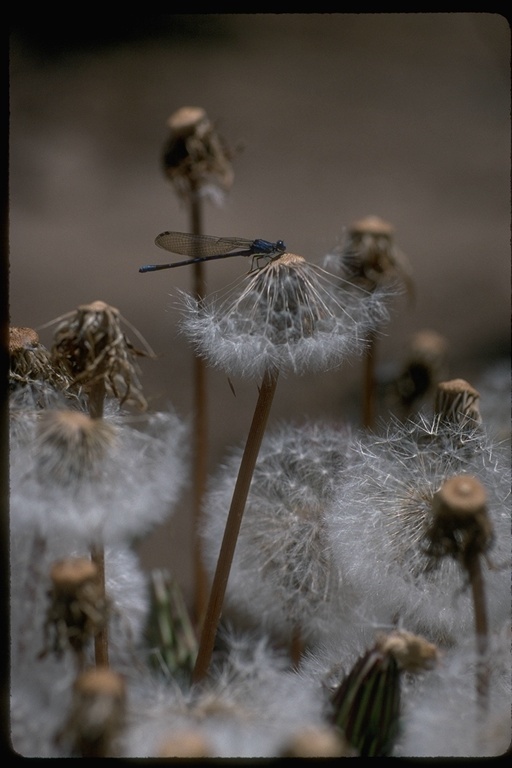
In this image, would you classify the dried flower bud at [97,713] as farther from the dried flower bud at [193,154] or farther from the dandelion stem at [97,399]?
the dried flower bud at [193,154]

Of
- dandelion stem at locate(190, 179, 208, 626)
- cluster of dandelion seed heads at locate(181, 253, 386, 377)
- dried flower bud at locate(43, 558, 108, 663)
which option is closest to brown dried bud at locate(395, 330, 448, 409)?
dandelion stem at locate(190, 179, 208, 626)

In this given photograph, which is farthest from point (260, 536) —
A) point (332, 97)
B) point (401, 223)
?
point (332, 97)

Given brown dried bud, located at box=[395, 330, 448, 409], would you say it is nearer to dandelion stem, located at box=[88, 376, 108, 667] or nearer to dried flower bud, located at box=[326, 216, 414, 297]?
dried flower bud, located at box=[326, 216, 414, 297]

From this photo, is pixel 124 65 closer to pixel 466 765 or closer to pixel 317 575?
pixel 317 575

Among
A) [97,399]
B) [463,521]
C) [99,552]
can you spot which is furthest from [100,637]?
[463,521]

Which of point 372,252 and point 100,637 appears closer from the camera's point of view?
point 100,637

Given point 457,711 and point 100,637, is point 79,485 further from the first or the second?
point 457,711

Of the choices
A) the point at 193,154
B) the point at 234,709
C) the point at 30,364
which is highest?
the point at 193,154
